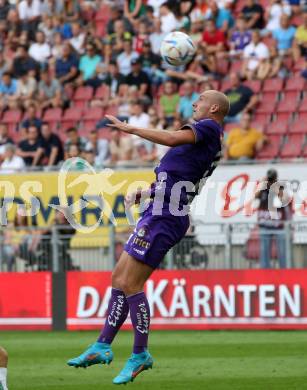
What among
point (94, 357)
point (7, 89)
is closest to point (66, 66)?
point (7, 89)

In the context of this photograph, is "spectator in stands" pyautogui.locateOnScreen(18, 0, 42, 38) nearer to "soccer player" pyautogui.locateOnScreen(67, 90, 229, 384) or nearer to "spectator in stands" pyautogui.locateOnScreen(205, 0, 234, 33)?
"spectator in stands" pyautogui.locateOnScreen(205, 0, 234, 33)

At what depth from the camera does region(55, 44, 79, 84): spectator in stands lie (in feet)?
76.3

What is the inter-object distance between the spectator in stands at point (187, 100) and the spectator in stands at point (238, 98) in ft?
2.21

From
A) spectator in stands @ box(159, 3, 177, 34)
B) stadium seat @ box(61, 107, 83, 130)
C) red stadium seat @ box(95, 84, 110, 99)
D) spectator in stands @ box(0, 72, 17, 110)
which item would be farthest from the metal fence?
spectator in stands @ box(0, 72, 17, 110)

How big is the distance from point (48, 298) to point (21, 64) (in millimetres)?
7983

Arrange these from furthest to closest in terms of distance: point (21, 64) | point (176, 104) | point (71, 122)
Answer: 1. point (21, 64)
2. point (71, 122)
3. point (176, 104)

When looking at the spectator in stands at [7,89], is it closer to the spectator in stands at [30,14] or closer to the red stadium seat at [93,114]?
the spectator in stands at [30,14]

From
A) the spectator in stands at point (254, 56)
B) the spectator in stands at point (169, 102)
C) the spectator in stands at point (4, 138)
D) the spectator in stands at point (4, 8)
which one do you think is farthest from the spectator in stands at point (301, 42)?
the spectator in stands at point (4, 8)

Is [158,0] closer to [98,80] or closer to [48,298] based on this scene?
[98,80]

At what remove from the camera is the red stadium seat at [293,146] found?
19.4 m

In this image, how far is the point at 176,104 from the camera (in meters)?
20.6

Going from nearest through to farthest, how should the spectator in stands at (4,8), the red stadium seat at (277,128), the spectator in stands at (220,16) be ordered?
1. the red stadium seat at (277,128)
2. the spectator in stands at (220,16)
3. the spectator in stands at (4,8)

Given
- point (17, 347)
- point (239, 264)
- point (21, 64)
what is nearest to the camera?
point (17, 347)

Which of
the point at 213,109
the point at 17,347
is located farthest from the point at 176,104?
the point at 213,109
